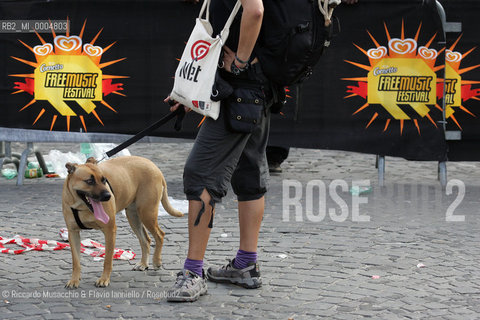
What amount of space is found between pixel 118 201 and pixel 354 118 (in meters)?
4.03

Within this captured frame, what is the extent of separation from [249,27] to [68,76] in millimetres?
4334

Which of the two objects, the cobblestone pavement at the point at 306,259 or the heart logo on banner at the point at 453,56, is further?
the heart logo on banner at the point at 453,56

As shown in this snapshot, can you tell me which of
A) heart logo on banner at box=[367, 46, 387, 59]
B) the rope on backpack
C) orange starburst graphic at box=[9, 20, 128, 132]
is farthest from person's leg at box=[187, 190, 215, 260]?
heart logo on banner at box=[367, 46, 387, 59]

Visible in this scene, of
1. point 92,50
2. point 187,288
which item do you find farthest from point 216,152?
point 92,50

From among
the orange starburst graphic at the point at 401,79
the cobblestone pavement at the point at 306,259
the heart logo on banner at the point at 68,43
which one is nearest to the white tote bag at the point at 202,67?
the cobblestone pavement at the point at 306,259

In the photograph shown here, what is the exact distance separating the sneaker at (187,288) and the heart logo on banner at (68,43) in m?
4.20

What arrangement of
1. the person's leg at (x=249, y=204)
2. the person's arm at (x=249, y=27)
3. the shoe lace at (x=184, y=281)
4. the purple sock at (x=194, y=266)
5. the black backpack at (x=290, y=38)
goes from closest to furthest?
the person's arm at (x=249, y=27) < the black backpack at (x=290, y=38) < the shoe lace at (x=184, y=281) < the purple sock at (x=194, y=266) < the person's leg at (x=249, y=204)

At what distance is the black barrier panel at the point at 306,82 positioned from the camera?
8.46 m

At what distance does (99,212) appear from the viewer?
16.3 ft

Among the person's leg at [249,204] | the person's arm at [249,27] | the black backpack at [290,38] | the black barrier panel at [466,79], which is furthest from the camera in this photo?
the black barrier panel at [466,79]

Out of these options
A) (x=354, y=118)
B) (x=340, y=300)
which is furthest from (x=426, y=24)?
(x=340, y=300)

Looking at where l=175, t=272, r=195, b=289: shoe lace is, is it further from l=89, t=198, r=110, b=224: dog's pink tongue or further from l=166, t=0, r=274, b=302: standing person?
l=89, t=198, r=110, b=224: dog's pink tongue

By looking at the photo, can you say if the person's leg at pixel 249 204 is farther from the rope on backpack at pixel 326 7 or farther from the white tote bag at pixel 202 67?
the rope on backpack at pixel 326 7

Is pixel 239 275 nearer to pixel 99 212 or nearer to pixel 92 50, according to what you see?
pixel 99 212
